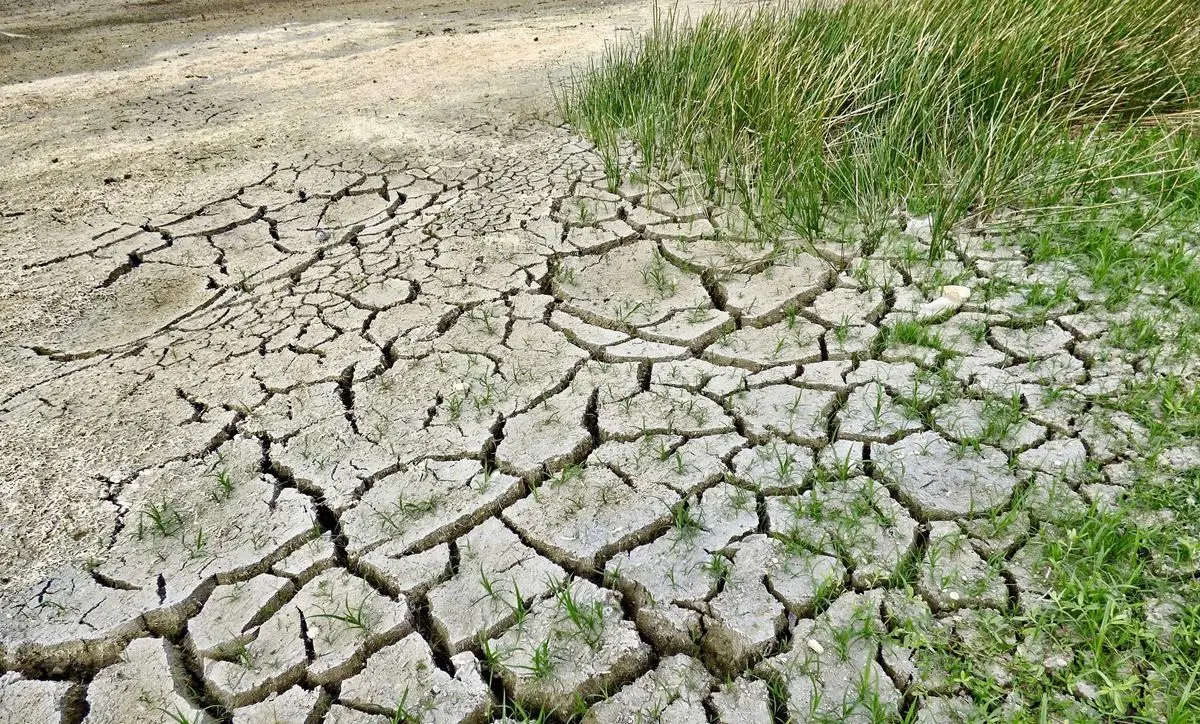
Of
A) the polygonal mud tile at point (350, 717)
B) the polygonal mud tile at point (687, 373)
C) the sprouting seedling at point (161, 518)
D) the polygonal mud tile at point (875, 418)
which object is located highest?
the sprouting seedling at point (161, 518)

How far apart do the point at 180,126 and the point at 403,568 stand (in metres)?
3.65

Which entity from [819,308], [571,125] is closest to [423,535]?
[819,308]

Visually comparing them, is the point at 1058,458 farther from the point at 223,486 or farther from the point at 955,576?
the point at 223,486

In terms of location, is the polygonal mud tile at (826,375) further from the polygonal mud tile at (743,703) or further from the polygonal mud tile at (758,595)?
the polygonal mud tile at (743,703)

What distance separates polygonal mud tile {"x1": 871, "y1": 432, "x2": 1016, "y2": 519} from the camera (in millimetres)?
1961

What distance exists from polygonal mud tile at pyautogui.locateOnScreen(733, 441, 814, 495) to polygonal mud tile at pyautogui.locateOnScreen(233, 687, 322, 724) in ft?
3.52

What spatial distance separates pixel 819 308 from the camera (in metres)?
2.76

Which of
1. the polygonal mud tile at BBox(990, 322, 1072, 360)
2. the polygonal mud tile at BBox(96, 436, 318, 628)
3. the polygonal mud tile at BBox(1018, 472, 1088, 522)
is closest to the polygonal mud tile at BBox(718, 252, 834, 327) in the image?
the polygonal mud tile at BBox(990, 322, 1072, 360)

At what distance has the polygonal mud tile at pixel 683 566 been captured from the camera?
1.74m

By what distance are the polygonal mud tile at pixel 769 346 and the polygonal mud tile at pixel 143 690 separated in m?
1.59

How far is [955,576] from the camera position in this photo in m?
1.77

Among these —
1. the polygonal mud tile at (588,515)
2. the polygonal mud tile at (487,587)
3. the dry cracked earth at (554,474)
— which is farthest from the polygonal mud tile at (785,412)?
the polygonal mud tile at (487,587)

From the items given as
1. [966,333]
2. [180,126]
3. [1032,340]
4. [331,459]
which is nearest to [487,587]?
[331,459]

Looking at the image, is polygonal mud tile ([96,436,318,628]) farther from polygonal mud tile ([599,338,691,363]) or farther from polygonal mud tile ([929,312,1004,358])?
polygonal mud tile ([929,312,1004,358])
